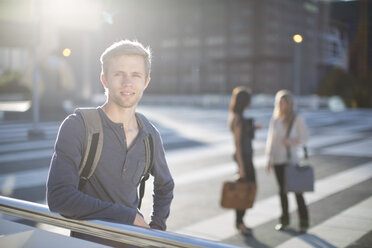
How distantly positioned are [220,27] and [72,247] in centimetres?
6132

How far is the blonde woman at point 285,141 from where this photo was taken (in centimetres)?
605

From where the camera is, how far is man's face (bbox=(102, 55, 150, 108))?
6.96 feet

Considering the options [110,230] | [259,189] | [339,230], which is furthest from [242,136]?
[110,230]

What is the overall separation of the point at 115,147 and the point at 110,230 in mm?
485

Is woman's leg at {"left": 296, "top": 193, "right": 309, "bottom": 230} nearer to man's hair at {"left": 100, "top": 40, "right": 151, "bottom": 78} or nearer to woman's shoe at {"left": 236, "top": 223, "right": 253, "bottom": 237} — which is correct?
woman's shoe at {"left": 236, "top": 223, "right": 253, "bottom": 237}

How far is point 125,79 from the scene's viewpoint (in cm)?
214

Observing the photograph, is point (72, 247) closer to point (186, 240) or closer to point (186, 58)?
point (186, 240)

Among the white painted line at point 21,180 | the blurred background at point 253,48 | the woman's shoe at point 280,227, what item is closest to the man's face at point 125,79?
the woman's shoe at point 280,227

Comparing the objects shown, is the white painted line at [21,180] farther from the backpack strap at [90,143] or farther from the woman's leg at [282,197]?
the backpack strap at [90,143]

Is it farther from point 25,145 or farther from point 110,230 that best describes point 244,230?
point 25,145

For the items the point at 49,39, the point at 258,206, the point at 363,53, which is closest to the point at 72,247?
the point at 258,206

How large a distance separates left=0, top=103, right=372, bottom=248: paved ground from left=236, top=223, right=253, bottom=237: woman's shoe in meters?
0.08

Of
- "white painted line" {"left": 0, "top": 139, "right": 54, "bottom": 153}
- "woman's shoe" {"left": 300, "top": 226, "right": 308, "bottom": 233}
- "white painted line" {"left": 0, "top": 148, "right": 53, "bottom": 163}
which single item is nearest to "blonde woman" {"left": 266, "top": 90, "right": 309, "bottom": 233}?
"woman's shoe" {"left": 300, "top": 226, "right": 308, "bottom": 233}

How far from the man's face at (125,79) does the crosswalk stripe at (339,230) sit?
3541mm
